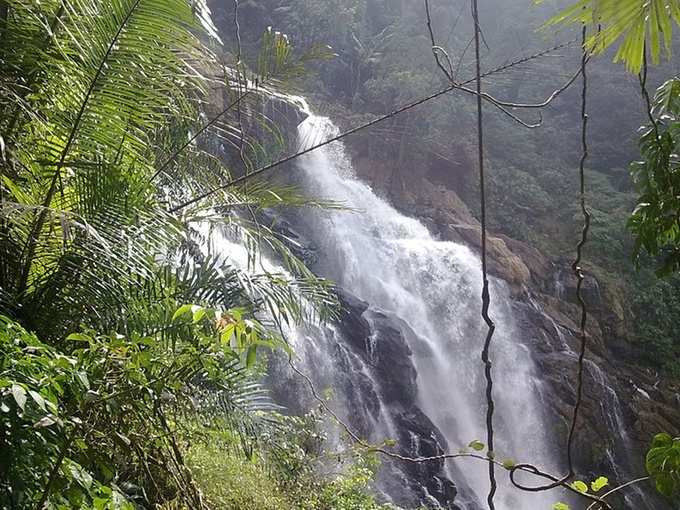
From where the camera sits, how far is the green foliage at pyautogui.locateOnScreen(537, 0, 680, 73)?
112 cm

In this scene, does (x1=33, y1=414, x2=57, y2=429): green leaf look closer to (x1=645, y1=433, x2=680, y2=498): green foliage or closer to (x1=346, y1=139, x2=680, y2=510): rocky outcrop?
(x1=645, y1=433, x2=680, y2=498): green foliage

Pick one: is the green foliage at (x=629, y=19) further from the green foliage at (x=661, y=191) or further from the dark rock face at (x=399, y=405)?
the dark rock face at (x=399, y=405)

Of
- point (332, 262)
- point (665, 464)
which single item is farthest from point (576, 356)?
point (665, 464)

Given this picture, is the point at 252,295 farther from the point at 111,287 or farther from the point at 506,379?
the point at 506,379

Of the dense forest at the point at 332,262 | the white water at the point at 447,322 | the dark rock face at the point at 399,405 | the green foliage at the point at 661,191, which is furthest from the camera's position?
the white water at the point at 447,322

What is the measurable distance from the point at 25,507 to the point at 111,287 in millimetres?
802

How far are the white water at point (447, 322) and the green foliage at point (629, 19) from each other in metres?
9.30

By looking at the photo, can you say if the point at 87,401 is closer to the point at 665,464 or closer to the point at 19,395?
the point at 19,395

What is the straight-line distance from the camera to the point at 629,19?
113 centimetres

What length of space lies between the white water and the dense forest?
6 cm

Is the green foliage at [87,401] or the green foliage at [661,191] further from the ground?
the green foliage at [661,191]

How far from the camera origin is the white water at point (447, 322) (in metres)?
11.3

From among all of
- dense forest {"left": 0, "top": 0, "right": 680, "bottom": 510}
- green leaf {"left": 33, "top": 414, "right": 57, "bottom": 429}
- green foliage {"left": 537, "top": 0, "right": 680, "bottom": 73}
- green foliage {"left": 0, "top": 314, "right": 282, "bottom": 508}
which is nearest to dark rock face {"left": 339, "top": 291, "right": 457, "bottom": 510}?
dense forest {"left": 0, "top": 0, "right": 680, "bottom": 510}

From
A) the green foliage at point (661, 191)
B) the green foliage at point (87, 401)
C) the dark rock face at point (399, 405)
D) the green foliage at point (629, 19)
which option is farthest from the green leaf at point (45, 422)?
the dark rock face at point (399, 405)
